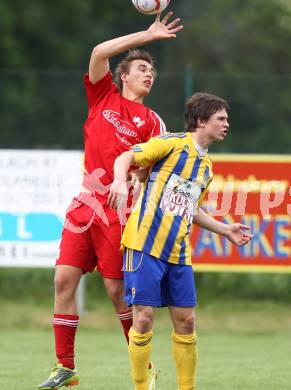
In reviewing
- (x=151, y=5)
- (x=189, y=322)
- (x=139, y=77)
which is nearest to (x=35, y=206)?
(x=139, y=77)

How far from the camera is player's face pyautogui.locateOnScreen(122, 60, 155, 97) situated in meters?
7.57

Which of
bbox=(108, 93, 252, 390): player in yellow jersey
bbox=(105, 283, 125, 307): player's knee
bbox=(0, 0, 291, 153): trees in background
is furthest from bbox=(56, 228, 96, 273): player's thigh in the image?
bbox=(0, 0, 291, 153): trees in background

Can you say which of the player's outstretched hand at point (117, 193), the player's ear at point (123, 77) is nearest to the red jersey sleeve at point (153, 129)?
the player's ear at point (123, 77)

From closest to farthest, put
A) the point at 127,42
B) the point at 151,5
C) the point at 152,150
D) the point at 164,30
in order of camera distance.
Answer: the point at 152,150 → the point at 164,30 → the point at 127,42 → the point at 151,5

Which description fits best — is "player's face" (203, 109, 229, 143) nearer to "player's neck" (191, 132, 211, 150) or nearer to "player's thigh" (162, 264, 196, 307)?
"player's neck" (191, 132, 211, 150)

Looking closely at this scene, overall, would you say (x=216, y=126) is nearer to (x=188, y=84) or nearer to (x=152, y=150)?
(x=152, y=150)

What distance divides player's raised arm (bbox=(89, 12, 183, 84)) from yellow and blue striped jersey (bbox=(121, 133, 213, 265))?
640 millimetres

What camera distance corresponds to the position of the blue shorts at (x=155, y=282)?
6.70 m

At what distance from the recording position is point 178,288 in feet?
22.3

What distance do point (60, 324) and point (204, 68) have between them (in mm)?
18377

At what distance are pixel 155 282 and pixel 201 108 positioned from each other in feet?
3.64

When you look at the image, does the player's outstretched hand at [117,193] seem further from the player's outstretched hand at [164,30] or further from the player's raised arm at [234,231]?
the player's outstretched hand at [164,30]

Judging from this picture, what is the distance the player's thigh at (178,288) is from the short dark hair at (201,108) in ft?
2.86

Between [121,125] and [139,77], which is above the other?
[139,77]
